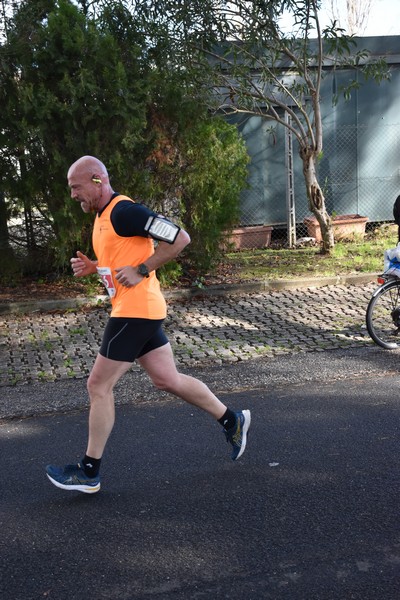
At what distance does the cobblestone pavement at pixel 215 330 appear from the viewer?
7.43 m

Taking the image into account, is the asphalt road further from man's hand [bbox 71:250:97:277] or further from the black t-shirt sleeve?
the black t-shirt sleeve

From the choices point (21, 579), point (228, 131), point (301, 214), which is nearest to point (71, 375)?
point (21, 579)

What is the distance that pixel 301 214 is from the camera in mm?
14977

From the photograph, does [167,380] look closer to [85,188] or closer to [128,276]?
[128,276]

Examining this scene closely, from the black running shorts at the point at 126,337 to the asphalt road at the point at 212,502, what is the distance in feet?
2.71

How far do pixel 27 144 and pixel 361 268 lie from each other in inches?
198

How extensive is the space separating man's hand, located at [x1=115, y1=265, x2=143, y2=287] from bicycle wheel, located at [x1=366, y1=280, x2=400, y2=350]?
3.87 meters

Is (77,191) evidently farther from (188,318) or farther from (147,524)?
(188,318)

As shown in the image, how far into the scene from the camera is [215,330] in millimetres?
8484

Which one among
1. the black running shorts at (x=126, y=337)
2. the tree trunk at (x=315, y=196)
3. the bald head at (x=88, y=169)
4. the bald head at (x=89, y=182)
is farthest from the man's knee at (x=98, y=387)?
the tree trunk at (x=315, y=196)

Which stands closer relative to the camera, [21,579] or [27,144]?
[21,579]

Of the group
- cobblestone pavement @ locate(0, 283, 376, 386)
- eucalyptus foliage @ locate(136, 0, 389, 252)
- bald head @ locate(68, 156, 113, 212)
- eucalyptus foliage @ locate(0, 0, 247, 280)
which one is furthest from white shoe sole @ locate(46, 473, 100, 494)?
eucalyptus foliage @ locate(136, 0, 389, 252)

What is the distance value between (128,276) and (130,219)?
0.30m

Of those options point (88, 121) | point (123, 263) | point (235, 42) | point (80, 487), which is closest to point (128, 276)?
point (123, 263)
